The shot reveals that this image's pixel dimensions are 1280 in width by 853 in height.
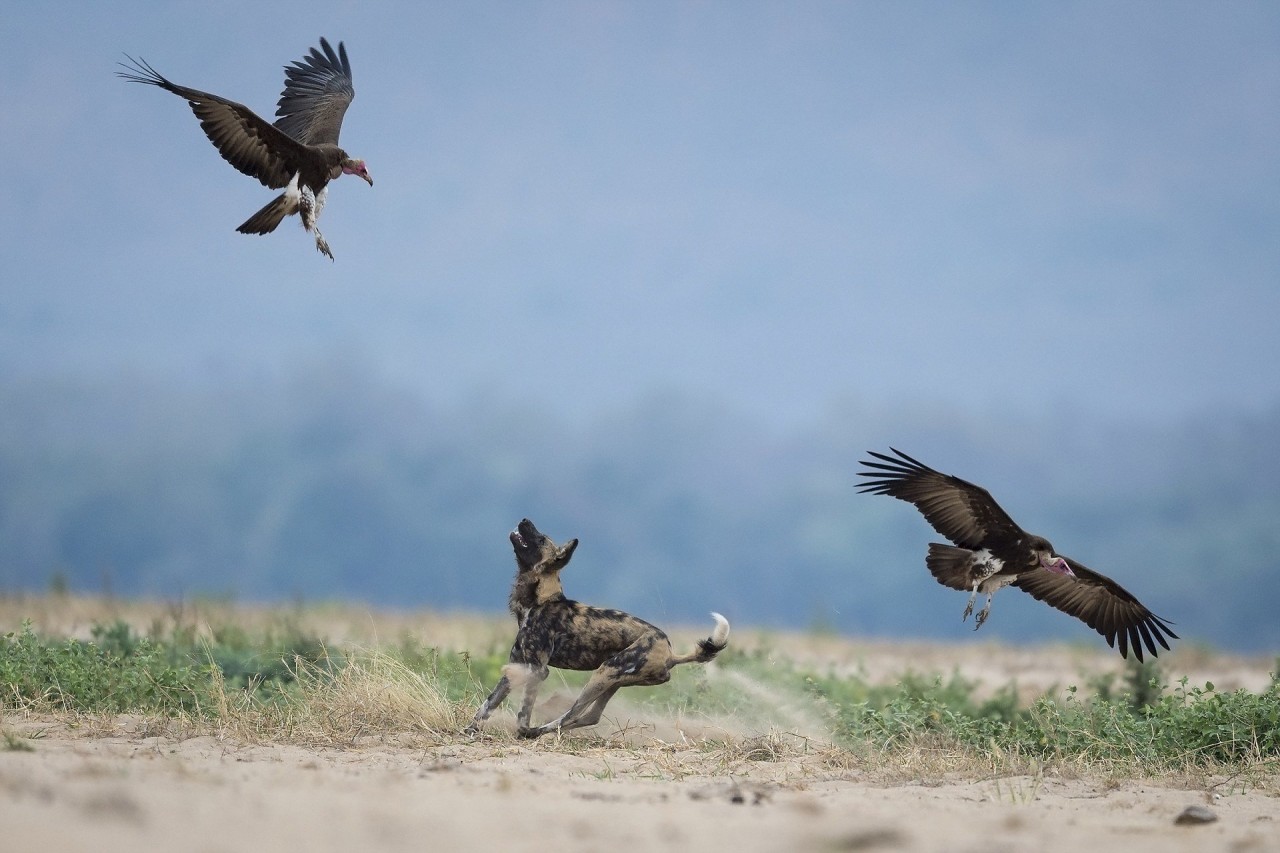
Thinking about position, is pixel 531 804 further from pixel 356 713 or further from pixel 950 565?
pixel 950 565

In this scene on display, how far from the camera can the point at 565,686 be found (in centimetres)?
1030

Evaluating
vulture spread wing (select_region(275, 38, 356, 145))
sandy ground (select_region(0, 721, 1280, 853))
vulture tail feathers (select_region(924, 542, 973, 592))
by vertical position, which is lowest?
sandy ground (select_region(0, 721, 1280, 853))

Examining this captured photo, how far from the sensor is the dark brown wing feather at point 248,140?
9344 millimetres

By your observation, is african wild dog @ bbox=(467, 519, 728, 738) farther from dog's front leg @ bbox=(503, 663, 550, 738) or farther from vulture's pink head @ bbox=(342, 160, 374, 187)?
vulture's pink head @ bbox=(342, 160, 374, 187)

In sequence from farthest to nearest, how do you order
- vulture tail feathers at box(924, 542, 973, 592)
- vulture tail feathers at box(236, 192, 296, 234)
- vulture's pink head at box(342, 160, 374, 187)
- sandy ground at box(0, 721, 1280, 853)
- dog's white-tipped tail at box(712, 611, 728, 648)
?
vulture's pink head at box(342, 160, 374, 187)
vulture tail feathers at box(236, 192, 296, 234)
vulture tail feathers at box(924, 542, 973, 592)
dog's white-tipped tail at box(712, 611, 728, 648)
sandy ground at box(0, 721, 1280, 853)

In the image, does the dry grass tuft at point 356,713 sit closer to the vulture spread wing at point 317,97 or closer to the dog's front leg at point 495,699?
the dog's front leg at point 495,699

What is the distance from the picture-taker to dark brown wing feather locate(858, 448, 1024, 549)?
9.16 metres

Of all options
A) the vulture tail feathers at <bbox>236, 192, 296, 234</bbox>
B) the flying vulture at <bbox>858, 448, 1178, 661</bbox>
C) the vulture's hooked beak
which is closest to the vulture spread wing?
the vulture tail feathers at <bbox>236, 192, 296, 234</bbox>

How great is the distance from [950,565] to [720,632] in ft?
7.08

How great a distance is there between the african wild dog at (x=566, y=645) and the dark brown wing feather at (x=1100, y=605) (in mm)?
2911

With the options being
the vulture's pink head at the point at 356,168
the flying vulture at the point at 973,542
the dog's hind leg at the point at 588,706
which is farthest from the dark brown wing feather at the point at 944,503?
A: the vulture's pink head at the point at 356,168

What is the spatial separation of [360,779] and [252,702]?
10.8ft

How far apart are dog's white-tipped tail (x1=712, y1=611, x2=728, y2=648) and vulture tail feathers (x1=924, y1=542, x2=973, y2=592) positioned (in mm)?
1939

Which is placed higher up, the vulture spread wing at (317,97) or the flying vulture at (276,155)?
the vulture spread wing at (317,97)
